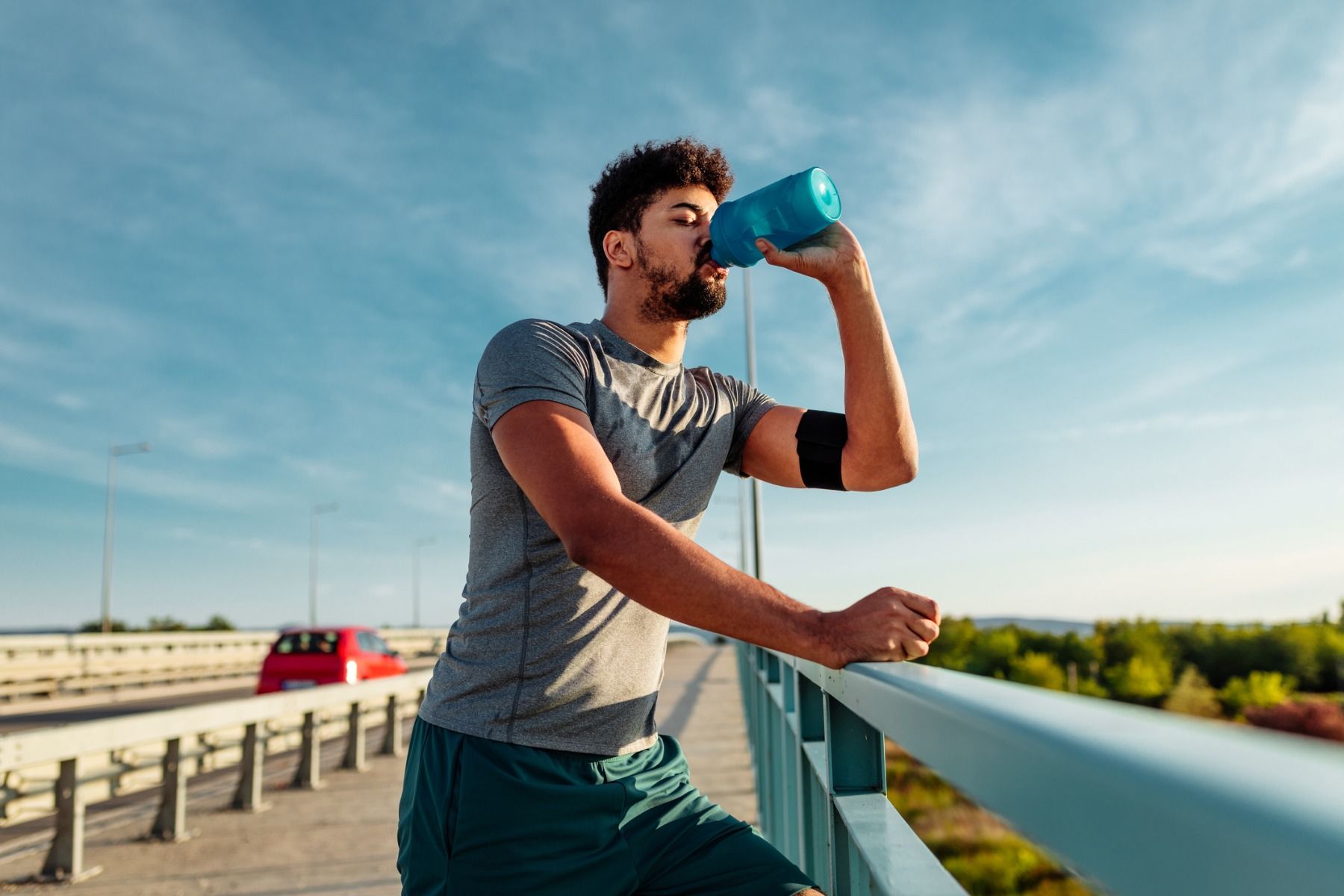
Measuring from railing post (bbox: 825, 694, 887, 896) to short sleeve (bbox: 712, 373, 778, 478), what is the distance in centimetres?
66

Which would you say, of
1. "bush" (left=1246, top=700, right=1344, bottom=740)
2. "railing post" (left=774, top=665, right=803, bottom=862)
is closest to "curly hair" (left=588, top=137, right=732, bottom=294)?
"railing post" (left=774, top=665, right=803, bottom=862)

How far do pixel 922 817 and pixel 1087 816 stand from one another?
48.9 ft

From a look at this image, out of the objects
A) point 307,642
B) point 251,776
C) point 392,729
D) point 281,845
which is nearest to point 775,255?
point 281,845

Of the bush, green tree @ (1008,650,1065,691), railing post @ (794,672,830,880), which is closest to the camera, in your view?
railing post @ (794,672,830,880)

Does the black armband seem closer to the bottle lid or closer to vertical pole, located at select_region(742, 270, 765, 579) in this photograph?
the bottle lid

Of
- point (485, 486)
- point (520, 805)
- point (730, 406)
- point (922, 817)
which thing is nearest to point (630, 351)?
point (730, 406)

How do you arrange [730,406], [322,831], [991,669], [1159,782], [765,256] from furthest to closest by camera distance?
[991,669]
[322,831]
[730,406]
[765,256]
[1159,782]

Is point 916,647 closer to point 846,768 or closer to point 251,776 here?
point 846,768

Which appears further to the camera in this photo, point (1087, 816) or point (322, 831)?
point (322, 831)

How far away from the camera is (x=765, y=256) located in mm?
2383

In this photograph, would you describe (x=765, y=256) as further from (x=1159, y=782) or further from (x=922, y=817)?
(x=922, y=817)

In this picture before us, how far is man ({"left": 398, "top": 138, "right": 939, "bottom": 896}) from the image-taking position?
5.87 ft

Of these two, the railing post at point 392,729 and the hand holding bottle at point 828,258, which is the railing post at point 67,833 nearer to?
the railing post at point 392,729

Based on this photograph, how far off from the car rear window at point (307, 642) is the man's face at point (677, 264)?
14976 millimetres
